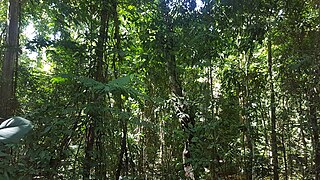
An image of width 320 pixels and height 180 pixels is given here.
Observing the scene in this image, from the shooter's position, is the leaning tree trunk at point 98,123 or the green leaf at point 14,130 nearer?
the green leaf at point 14,130

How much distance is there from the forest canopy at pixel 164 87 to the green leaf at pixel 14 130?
104 centimetres

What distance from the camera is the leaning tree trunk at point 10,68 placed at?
3070mm

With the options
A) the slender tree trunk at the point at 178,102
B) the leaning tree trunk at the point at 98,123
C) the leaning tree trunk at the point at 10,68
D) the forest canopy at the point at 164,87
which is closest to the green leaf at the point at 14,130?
the forest canopy at the point at 164,87

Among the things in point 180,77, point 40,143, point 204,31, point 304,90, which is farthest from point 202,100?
point 40,143

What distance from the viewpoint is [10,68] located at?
11.1 feet

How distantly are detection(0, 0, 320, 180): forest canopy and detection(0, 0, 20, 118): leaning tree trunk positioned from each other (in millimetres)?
13

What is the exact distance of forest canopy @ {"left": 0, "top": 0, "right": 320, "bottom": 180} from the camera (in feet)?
7.91

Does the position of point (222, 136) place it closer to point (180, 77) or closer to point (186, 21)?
point (180, 77)

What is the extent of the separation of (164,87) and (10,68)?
1900 mm

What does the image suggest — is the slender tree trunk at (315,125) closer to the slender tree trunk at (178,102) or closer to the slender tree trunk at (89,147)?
the slender tree trunk at (178,102)

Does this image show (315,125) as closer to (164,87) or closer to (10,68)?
(164,87)

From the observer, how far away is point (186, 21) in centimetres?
293

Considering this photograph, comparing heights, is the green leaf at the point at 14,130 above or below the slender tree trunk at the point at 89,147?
above

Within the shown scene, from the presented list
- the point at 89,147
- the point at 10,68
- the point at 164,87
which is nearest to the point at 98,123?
the point at 89,147
